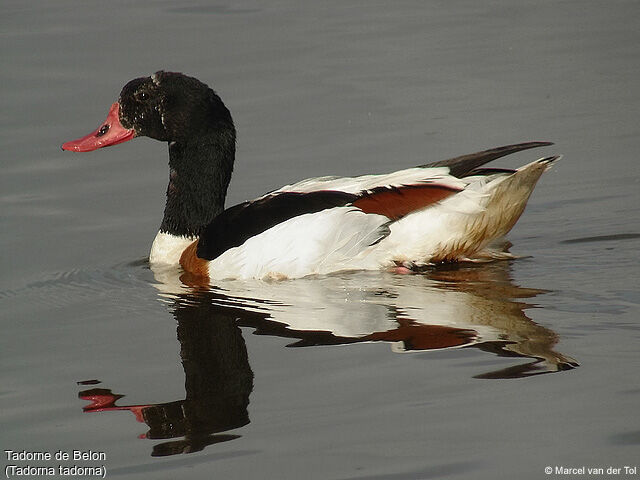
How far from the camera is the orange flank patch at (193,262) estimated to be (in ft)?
28.1

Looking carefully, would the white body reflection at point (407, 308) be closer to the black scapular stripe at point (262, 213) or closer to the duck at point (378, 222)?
the duck at point (378, 222)

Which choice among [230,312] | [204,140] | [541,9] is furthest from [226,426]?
[541,9]

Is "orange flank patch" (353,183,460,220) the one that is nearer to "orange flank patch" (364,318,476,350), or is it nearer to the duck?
the duck

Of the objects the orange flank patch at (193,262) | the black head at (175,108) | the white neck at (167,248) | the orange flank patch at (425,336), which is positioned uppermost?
the black head at (175,108)

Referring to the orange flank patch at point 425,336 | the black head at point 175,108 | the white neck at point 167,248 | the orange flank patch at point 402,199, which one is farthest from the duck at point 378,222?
the orange flank patch at point 425,336

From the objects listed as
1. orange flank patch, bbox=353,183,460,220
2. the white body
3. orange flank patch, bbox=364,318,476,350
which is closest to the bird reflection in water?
orange flank patch, bbox=364,318,476,350

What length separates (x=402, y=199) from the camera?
821 cm

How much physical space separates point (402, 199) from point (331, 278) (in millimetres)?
713

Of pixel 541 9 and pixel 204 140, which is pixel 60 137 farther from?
pixel 541 9

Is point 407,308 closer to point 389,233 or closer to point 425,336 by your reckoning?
point 425,336

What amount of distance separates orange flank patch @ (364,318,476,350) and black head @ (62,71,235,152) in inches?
112

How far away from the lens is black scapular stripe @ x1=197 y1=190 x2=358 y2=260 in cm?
827

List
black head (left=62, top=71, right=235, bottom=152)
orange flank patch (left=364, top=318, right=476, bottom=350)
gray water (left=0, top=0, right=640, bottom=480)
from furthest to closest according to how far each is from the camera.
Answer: black head (left=62, top=71, right=235, bottom=152)
orange flank patch (left=364, top=318, right=476, bottom=350)
gray water (left=0, top=0, right=640, bottom=480)

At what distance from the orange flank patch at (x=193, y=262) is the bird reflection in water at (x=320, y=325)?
8 cm
